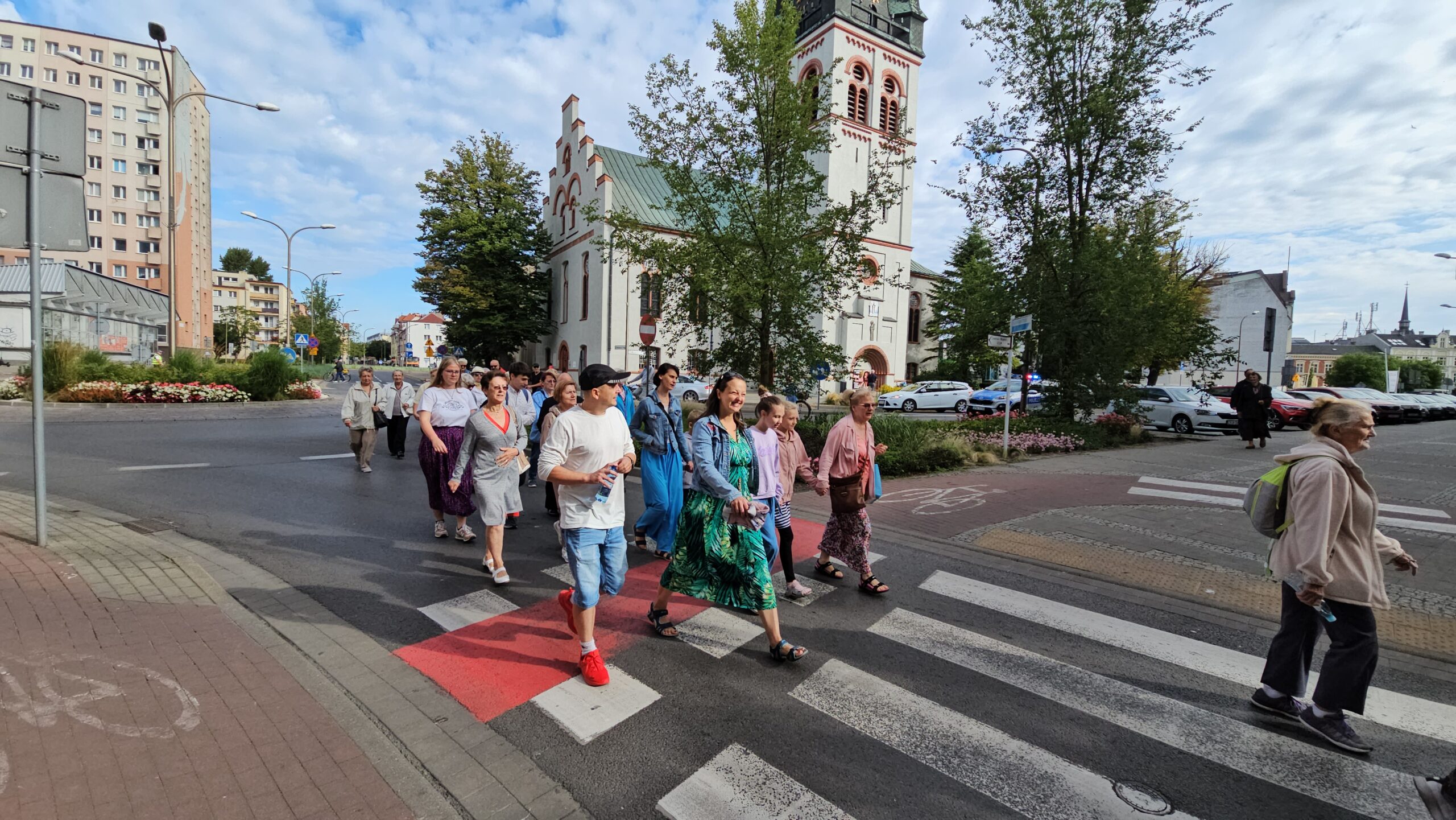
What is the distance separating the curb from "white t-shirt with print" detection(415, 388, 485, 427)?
1931 millimetres

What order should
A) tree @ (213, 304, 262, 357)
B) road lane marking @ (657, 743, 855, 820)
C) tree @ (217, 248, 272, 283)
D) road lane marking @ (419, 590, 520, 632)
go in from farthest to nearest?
tree @ (217, 248, 272, 283) < tree @ (213, 304, 262, 357) < road lane marking @ (419, 590, 520, 632) < road lane marking @ (657, 743, 855, 820)

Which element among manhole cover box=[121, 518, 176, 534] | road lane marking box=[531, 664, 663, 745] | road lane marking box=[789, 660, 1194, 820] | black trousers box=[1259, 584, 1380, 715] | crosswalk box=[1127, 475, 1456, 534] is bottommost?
road lane marking box=[531, 664, 663, 745]

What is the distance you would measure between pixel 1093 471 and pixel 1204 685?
357 inches

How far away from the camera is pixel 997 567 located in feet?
20.3

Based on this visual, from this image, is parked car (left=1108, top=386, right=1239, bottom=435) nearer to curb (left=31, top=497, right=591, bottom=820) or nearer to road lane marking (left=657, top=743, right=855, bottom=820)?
road lane marking (left=657, top=743, right=855, bottom=820)

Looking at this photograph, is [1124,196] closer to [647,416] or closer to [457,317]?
[647,416]

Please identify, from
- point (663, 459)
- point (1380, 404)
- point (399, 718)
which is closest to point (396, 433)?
point (663, 459)

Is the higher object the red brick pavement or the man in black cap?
the man in black cap

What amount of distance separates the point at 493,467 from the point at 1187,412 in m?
21.1

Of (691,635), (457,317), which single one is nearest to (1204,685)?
(691,635)

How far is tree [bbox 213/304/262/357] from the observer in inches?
2783

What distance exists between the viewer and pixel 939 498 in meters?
9.34

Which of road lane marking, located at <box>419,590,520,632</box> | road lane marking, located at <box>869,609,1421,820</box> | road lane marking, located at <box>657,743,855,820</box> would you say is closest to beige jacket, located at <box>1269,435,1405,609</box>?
road lane marking, located at <box>869,609,1421,820</box>

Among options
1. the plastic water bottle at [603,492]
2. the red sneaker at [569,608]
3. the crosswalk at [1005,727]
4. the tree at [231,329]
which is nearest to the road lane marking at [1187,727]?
the crosswalk at [1005,727]
